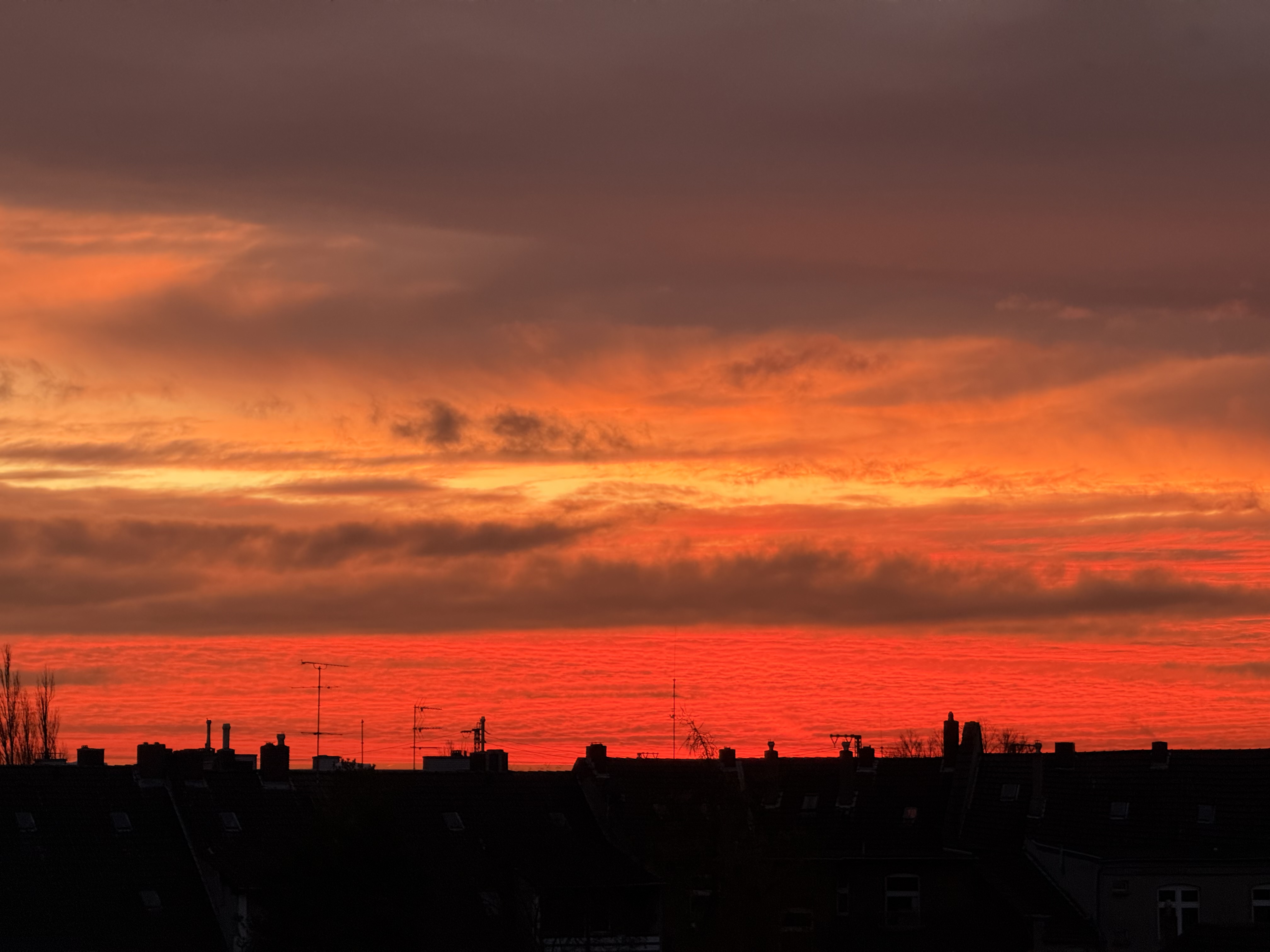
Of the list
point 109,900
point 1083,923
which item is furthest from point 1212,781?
point 109,900

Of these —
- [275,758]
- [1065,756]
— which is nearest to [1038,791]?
[1065,756]

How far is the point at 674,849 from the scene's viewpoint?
6962 cm

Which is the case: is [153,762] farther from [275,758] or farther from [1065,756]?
[1065,756]

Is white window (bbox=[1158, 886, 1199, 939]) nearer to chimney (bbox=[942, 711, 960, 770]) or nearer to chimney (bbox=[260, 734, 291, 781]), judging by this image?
chimney (bbox=[942, 711, 960, 770])

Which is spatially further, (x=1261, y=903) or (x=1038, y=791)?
(x=1038, y=791)

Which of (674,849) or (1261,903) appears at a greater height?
(674,849)

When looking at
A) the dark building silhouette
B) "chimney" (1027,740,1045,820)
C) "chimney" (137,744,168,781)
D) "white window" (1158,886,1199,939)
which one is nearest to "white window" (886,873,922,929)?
the dark building silhouette

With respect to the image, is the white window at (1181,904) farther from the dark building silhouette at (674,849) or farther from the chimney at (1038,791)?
the chimney at (1038,791)

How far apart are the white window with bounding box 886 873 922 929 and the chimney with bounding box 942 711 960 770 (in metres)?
8.10

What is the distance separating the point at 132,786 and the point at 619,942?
836 inches

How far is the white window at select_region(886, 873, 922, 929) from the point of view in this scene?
7812 centimetres

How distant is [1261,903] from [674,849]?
23269mm

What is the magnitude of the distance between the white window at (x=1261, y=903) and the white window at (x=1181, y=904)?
2132 mm

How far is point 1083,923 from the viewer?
239 feet
